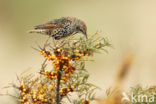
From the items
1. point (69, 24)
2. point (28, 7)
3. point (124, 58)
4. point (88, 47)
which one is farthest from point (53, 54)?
point (28, 7)

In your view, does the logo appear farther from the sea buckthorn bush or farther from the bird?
the bird

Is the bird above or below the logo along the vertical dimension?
above

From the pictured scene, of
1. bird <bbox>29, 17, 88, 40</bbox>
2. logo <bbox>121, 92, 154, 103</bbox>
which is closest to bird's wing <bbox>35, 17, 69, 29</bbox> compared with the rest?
bird <bbox>29, 17, 88, 40</bbox>

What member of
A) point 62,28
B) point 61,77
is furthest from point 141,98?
point 62,28

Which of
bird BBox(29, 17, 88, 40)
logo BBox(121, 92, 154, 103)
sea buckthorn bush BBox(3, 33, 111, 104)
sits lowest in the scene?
logo BBox(121, 92, 154, 103)

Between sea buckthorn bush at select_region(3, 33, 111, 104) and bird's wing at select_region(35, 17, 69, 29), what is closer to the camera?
sea buckthorn bush at select_region(3, 33, 111, 104)

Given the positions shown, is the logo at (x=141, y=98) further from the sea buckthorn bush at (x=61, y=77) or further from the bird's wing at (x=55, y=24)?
the bird's wing at (x=55, y=24)

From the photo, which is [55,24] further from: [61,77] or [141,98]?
[141,98]

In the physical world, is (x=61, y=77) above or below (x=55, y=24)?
below
